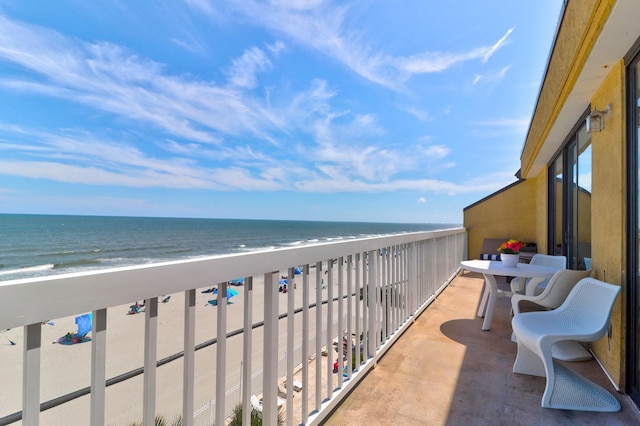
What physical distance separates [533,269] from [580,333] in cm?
149

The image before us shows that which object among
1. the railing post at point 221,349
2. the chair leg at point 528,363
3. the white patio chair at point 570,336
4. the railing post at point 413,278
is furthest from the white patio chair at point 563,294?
the railing post at point 221,349

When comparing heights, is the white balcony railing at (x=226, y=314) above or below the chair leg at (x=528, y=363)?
above

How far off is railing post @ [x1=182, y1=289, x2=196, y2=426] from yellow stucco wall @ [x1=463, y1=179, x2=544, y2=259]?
318 inches

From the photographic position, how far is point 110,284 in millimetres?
748

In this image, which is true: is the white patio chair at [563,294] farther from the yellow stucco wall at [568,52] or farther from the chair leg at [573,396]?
the yellow stucco wall at [568,52]

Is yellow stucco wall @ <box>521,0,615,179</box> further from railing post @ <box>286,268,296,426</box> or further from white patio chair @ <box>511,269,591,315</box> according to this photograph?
railing post @ <box>286,268,296,426</box>

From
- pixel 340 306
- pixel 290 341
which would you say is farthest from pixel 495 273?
pixel 290 341

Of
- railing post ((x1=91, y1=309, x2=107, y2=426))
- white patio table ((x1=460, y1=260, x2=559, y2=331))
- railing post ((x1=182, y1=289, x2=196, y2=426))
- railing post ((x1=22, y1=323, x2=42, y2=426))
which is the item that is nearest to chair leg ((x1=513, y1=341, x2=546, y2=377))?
white patio table ((x1=460, y1=260, x2=559, y2=331))

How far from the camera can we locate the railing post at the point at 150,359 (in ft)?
2.79

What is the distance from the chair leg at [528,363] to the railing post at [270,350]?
188 cm

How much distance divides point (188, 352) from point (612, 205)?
2793 millimetres

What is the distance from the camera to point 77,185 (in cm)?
2628

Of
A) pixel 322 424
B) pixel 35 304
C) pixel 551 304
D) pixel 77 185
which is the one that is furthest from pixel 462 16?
pixel 77 185

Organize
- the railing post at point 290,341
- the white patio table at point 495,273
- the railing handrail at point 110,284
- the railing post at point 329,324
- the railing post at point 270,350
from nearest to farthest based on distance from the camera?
the railing handrail at point 110,284 → the railing post at point 270,350 → the railing post at point 290,341 → the railing post at point 329,324 → the white patio table at point 495,273
